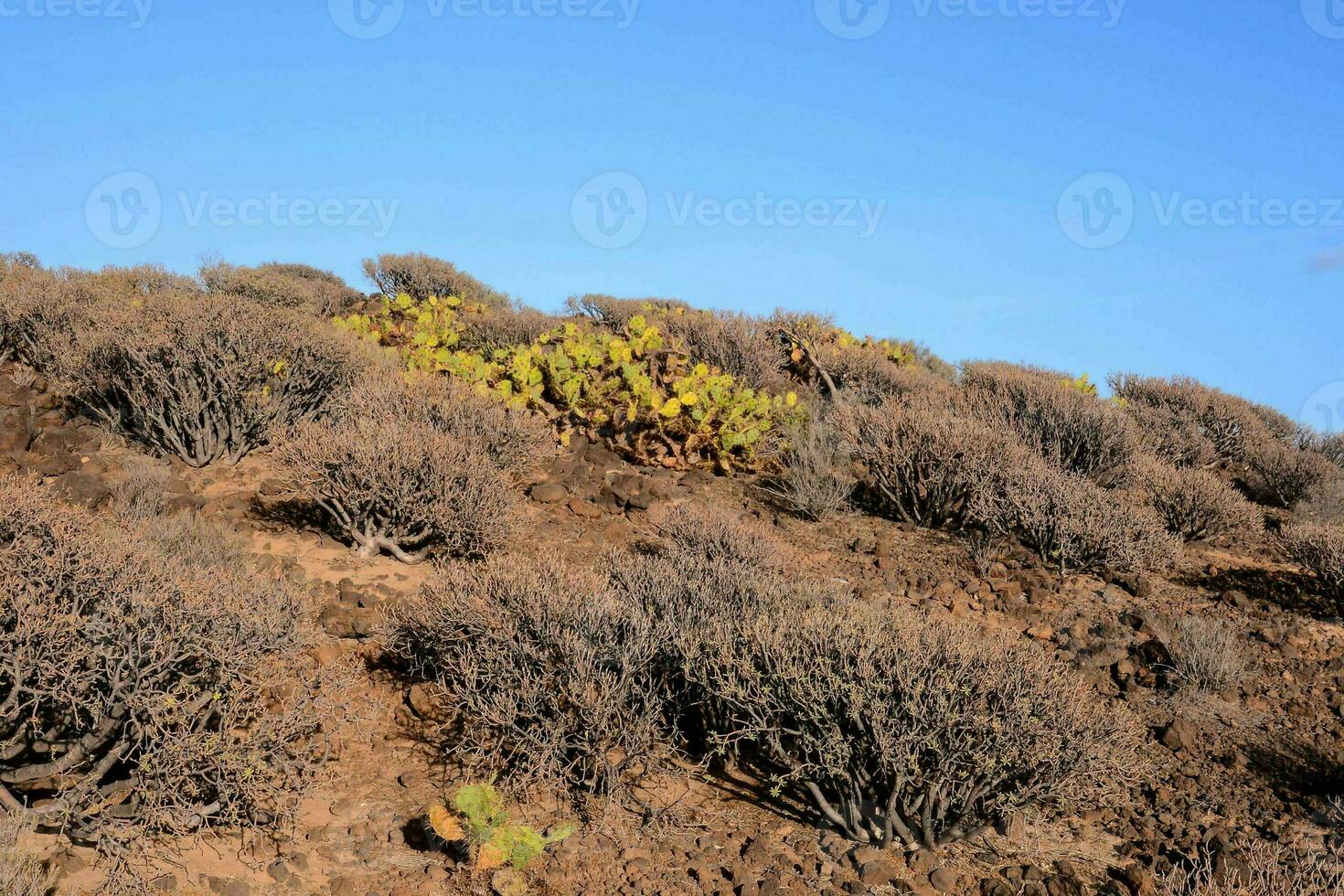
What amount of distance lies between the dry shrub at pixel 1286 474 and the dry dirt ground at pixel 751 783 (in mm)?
3199

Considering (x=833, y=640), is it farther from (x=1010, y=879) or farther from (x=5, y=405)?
(x=5, y=405)

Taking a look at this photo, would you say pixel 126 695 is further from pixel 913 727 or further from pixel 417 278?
pixel 417 278

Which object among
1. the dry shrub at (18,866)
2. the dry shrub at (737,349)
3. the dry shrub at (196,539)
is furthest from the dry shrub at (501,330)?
the dry shrub at (18,866)

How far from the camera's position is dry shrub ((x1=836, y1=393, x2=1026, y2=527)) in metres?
8.30

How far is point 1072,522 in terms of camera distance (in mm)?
7645

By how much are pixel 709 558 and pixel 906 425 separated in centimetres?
281

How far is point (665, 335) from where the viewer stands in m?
12.3

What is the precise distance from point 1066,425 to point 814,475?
144 inches

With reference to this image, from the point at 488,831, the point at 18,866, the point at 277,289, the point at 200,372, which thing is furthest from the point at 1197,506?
the point at 277,289

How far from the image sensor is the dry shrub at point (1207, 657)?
588cm

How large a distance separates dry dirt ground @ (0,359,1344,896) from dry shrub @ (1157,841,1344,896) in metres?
0.12

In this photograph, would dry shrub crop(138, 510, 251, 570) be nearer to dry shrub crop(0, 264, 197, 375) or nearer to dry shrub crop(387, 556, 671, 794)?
dry shrub crop(387, 556, 671, 794)

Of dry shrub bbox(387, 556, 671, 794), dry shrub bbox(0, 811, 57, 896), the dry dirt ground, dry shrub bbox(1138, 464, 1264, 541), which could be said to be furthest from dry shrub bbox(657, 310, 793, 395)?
dry shrub bbox(0, 811, 57, 896)

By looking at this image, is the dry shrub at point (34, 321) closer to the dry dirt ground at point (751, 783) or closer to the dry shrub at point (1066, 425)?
the dry dirt ground at point (751, 783)
